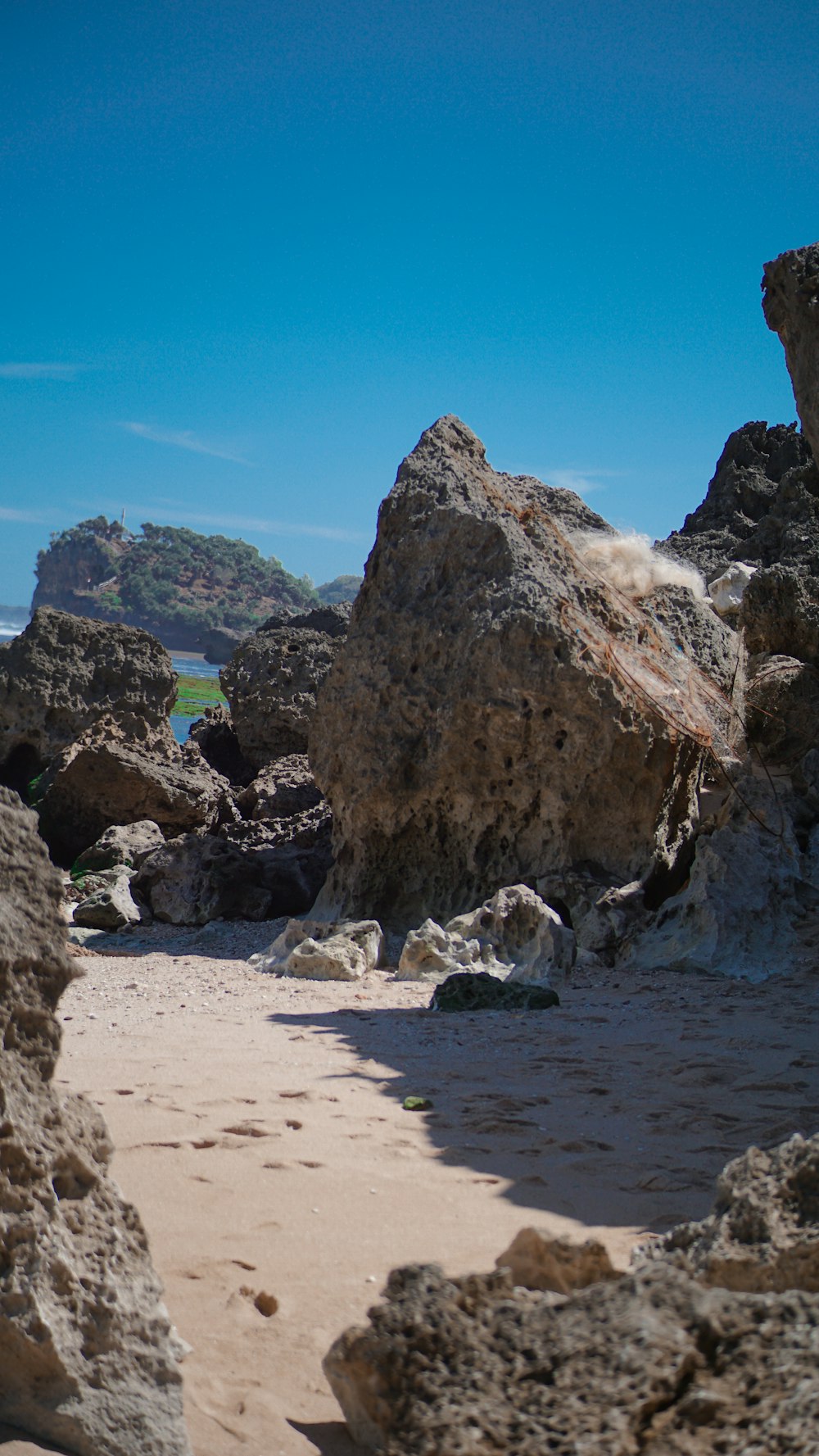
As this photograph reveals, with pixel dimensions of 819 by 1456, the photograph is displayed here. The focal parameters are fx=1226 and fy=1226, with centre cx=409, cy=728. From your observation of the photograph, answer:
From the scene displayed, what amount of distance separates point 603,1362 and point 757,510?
13.8 m

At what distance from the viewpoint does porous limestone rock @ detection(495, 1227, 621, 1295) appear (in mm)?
2535

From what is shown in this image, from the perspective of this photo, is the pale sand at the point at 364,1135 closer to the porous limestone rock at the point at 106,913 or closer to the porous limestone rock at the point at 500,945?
the porous limestone rock at the point at 500,945

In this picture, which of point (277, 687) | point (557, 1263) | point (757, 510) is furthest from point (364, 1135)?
point (757, 510)

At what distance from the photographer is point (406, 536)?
9.92m

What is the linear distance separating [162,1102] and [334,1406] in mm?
2005

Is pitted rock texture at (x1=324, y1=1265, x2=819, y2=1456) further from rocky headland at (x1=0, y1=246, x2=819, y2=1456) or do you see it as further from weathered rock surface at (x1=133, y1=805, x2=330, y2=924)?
weathered rock surface at (x1=133, y1=805, x2=330, y2=924)

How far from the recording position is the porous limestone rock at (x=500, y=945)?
25.1 ft

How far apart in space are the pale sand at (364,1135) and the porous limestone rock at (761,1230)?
0.64 metres

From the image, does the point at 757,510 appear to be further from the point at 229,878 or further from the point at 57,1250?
the point at 57,1250

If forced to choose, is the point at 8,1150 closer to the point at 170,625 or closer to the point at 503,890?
the point at 503,890

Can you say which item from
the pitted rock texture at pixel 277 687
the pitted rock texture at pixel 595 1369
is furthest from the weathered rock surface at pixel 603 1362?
the pitted rock texture at pixel 277 687

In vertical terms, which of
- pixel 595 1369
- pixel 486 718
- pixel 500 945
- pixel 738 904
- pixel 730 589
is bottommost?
pixel 595 1369

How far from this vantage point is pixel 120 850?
1162cm

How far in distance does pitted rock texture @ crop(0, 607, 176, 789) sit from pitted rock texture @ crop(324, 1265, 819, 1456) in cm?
1276
